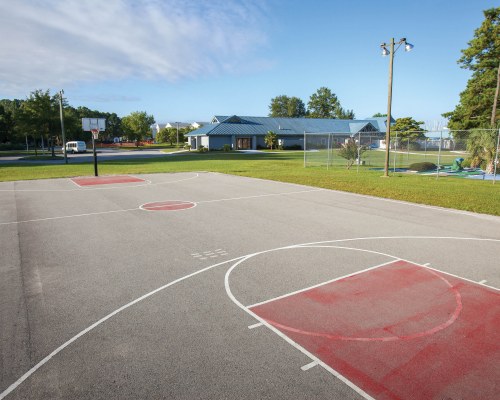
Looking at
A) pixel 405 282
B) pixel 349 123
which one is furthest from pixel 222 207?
pixel 349 123

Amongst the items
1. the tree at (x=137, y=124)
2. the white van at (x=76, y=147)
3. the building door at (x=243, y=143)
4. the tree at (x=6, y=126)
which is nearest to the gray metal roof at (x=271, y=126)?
the building door at (x=243, y=143)

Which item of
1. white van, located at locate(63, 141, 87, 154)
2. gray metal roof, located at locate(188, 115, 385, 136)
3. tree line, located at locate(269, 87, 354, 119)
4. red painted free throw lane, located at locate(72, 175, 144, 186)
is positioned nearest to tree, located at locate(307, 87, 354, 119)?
tree line, located at locate(269, 87, 354, 119)

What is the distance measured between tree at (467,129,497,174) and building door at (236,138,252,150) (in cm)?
4170

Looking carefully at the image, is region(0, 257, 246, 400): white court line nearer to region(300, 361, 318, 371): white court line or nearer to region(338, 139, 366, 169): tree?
region(300, 361, 318, 371): white court line

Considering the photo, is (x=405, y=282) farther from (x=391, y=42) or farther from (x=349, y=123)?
(x=349, y=123)

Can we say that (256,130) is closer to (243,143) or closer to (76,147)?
(243,143)

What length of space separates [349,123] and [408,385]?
7697 centimetres

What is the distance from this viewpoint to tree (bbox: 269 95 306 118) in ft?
392

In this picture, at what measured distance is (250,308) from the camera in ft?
17.2

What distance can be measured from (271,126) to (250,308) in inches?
2550

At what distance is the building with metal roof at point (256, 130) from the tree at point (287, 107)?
45.2 metres

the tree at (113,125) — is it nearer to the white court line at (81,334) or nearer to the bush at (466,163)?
the bush at (466,163)

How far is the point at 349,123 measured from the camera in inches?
2987

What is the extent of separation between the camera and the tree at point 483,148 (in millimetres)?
22672
